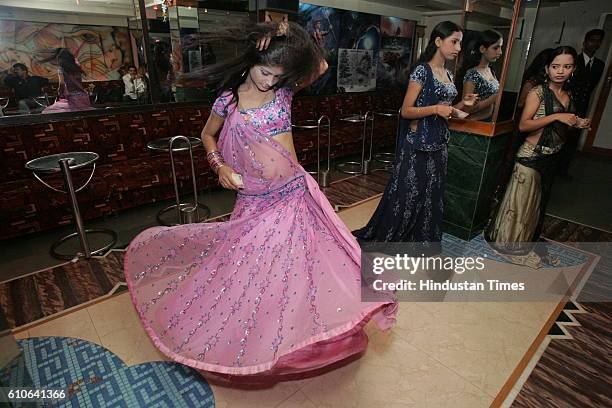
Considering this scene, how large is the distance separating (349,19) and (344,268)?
198 inches

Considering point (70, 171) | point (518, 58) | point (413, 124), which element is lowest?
point (70, 171)

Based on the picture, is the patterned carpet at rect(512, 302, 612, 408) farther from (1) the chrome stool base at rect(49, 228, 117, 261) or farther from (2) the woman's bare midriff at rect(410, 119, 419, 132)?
(1) the chrome stool base at rect(49, 228, 117, 261)

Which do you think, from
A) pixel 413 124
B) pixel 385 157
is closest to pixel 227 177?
pixel 413 124

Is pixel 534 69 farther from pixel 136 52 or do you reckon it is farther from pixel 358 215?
pixel 136 52

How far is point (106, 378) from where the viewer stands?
1.72 metres

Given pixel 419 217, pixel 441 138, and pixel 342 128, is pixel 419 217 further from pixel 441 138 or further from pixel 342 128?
pixel 342 128

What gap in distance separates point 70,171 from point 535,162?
3356 mm

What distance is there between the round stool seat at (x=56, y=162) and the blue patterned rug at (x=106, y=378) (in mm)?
1184

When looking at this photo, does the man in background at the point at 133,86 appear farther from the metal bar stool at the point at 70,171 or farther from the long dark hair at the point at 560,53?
the long dark hair at the point at 560,53

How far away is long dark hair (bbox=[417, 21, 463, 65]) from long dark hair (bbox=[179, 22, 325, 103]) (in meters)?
1.08

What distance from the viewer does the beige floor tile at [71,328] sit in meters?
2.00

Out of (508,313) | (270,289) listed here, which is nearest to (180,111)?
(270,289)

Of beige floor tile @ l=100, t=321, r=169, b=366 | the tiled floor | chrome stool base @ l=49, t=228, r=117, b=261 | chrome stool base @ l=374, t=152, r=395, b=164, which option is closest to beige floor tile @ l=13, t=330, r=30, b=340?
the tiled floor

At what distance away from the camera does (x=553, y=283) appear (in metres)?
2.57
